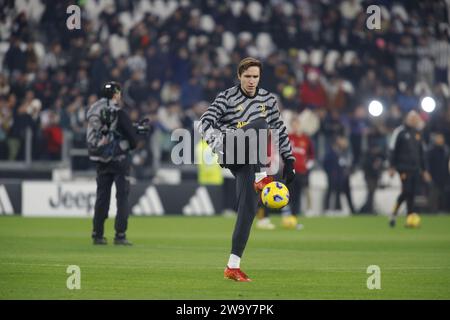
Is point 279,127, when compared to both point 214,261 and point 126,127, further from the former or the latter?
point 126,127

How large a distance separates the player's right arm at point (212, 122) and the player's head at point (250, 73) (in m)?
0.33

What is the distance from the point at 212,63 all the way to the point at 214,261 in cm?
1728

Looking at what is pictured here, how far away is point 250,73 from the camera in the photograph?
→ 14.2m

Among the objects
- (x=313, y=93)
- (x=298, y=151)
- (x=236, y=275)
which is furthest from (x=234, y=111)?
(x=313, y=93)

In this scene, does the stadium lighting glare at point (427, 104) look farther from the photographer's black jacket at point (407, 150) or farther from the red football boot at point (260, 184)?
the red football boot at point (260, 184)

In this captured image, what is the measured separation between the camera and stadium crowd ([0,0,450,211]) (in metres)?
30.8

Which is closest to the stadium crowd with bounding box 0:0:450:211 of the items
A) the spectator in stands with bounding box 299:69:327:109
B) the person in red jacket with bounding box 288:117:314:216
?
the spectator in stands with bounding box 299:69:327:109

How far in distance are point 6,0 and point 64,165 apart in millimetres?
5272

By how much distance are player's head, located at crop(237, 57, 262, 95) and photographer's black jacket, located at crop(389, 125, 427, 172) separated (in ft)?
44.4

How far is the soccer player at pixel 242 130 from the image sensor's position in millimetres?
14148

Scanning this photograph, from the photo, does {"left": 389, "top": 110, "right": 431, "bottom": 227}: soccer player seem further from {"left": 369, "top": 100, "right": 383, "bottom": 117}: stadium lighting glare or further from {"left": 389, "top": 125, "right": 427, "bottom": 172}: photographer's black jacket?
{"left": 369, "top": 100, "right": 383, "bottom": 117}: stadium lighting glare

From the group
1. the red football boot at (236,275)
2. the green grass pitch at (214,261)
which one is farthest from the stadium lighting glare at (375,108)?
the red football boot at (236,275)
